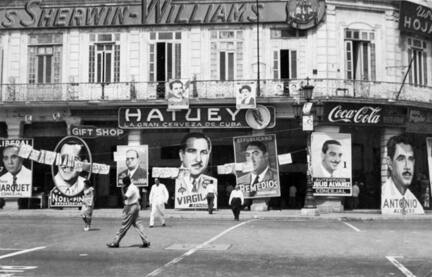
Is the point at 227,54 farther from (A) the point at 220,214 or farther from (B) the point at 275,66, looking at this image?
(A) the point at 220,214

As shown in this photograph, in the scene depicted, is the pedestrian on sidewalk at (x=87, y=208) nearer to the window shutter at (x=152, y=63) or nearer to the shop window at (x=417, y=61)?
the window shutter at (x=152, y=63)

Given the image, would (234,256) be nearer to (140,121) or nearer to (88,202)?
(88,202)

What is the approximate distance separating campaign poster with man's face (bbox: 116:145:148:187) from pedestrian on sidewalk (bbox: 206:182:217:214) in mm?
3167

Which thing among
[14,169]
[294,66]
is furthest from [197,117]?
[14,169]

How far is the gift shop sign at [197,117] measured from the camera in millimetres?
28328

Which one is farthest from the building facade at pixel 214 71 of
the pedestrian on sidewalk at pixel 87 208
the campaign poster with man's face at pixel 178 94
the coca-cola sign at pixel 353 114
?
the pedestrian on sidewalk at pixel 87 208

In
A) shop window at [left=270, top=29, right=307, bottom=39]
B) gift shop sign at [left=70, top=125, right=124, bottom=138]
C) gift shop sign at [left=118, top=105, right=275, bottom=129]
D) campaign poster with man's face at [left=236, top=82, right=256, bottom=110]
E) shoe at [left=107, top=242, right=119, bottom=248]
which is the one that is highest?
shop window at [left=270, top=29, right=307, bottom=39]

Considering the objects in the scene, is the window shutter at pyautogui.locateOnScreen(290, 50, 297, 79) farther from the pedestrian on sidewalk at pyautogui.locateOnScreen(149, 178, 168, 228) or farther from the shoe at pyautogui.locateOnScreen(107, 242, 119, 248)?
the shoe at pyautogui.locateOnScreen(107, 242, 119, 248)

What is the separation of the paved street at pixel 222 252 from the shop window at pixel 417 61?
13904 mm

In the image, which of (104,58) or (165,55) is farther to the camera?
(104,58)

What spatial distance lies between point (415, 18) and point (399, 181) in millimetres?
8254

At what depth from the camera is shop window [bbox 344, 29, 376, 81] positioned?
2888 centimetres

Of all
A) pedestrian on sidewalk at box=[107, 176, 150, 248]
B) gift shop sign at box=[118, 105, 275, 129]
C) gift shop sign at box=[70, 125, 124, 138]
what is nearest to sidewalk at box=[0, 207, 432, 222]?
gift shop sign at box=[70, 125, 124, 138]

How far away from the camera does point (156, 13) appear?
29219mm
